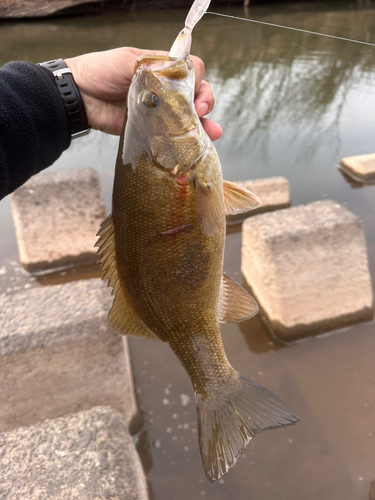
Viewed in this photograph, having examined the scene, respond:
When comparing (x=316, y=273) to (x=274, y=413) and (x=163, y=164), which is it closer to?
(x=274, y=413)

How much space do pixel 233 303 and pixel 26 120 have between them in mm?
1123

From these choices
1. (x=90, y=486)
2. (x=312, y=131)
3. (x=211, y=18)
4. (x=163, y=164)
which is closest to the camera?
(x=163, y=164)

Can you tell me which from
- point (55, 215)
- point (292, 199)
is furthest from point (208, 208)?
point (292, 199)

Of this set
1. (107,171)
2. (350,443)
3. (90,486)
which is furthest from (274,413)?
(107,171)

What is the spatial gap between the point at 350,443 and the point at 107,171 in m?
4.11

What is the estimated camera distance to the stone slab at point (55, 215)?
3.16 meters

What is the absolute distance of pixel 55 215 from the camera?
10.5 feet

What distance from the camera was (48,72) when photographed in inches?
60.9

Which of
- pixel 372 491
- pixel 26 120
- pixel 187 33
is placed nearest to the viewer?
pixel 187 33

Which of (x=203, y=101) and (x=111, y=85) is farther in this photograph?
(x=111, y=85)

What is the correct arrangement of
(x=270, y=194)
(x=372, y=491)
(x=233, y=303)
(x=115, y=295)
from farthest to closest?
(x=270, y=194), (x=372, y=491), (x=233, y=303), (x=115, y=295)

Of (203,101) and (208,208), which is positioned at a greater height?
(203,101)

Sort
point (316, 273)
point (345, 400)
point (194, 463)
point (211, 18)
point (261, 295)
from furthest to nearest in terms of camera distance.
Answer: point (211, 18) → point (261, 295) → point (316, 273) → point (345, 400) → point (194, 463)

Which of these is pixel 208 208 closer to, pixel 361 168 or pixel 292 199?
pixel 292 199
